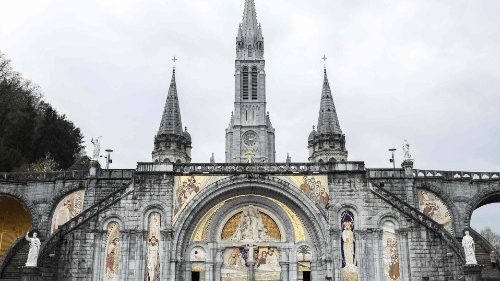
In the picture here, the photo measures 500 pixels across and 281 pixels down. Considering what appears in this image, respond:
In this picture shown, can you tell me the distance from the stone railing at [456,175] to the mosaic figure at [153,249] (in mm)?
16428

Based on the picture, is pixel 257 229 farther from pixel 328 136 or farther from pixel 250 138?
pixel 250 138

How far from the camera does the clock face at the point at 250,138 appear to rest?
2667 inches

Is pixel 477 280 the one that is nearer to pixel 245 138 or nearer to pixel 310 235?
pixel 310 235

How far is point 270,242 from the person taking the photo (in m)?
26.6

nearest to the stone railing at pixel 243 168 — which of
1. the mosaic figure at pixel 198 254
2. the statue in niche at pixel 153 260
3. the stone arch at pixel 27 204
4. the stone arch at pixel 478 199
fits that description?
the statue in niche at pixel 153 260

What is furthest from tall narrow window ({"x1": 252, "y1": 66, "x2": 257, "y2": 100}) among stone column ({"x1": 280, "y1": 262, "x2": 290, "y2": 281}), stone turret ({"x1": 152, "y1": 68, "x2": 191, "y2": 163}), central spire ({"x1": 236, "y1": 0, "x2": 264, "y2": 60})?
stone column ({"x1": 280, "y1": 262, "x2": 290, "y2": 281})

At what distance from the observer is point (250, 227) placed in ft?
88.7

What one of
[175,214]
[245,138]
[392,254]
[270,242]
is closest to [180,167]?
[175,214]

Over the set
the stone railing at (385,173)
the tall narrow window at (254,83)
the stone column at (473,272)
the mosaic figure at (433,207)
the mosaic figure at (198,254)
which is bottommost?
the stone column at (473,272)

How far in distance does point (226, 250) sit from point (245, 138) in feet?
137

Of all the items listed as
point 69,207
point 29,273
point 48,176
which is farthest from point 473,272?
point 48,176

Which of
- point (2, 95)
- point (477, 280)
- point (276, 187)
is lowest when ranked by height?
point (477, 280)

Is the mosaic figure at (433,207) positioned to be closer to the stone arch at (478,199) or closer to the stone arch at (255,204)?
the stone arch at (478,199)

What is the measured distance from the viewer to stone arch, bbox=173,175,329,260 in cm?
2578
